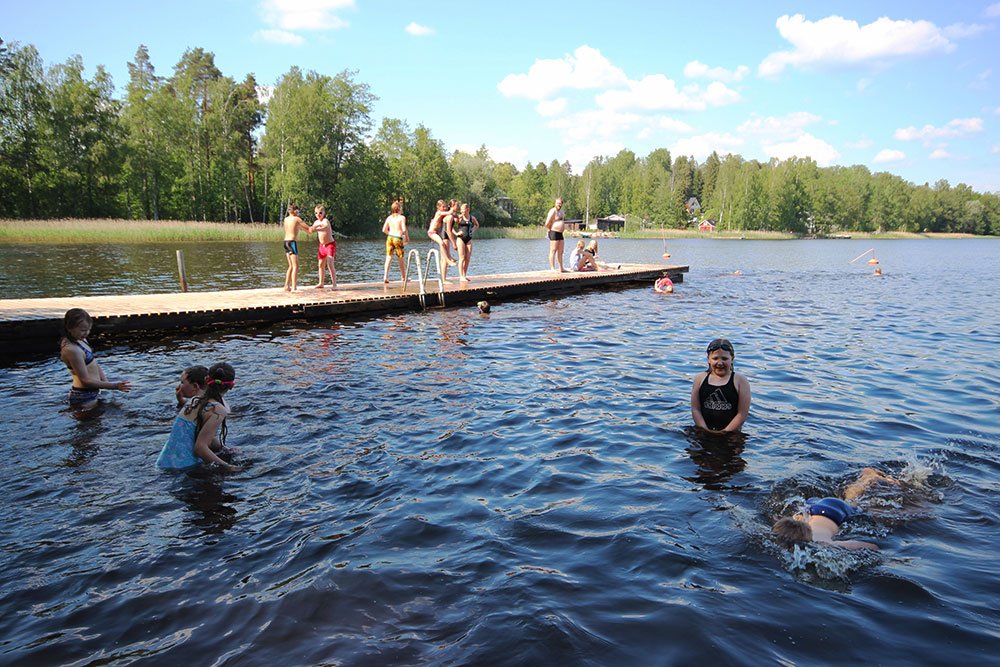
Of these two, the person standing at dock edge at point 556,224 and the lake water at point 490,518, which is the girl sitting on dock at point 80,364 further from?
the person standing at dock edge at point 556,224

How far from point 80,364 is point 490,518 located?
6031mm

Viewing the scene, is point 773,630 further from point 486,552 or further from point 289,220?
point 289,220

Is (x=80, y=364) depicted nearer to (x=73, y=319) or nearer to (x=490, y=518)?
(x=73, y=319)

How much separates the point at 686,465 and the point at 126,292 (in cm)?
1873

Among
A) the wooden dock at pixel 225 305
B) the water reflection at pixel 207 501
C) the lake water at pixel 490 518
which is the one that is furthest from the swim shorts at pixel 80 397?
the wooden dock at pixel 225 305

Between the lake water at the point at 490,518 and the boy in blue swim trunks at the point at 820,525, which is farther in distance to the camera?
the boy in blue swim trunks at the point at 820,525

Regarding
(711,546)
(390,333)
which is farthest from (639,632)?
(390,333)

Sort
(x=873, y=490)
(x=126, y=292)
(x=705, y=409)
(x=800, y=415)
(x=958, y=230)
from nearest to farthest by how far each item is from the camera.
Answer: (x=873, y=490) < (x=705, y=409) < (x=800, y=415) < (x=126, y=292) < (x=958, y=230)

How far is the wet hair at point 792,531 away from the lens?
4.73 metres

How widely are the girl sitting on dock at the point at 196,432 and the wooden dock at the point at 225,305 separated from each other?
24.1ft

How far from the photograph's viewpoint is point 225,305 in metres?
13.6

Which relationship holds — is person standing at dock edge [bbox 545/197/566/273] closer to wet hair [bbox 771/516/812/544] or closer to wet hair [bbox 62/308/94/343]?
wet hair [bbox 62/308/94/343]

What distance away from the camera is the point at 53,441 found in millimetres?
6781

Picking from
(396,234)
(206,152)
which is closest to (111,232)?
(206,152)
